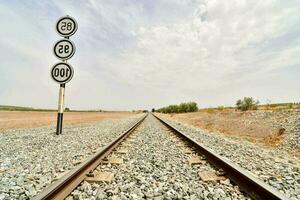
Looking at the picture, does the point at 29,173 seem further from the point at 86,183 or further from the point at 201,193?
the point at 201,193

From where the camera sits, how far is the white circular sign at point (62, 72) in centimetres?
841

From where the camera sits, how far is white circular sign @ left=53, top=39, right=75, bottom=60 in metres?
8.48

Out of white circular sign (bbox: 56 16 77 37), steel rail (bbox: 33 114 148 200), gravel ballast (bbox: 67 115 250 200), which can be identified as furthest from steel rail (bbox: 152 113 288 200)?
white circular sign (bbox: 56 16 77 37)

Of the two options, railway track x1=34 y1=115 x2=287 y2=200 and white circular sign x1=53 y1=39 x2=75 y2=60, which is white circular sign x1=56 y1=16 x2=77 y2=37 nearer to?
white circular sign x1=53 y1=39 x2=75 y2=60

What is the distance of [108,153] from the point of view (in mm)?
5121

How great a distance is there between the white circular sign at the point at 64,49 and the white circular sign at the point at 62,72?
0.32 meters

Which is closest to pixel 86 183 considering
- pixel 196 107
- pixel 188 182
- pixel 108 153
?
pixel 188 182

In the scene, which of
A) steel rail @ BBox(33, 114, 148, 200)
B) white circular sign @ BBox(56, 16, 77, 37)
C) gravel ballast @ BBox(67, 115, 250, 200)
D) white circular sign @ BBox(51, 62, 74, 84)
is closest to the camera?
steel rail @ BBox(33, 114, 148, 200)

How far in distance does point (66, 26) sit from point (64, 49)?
100cm

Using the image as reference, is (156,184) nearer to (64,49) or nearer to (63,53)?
(63,53)

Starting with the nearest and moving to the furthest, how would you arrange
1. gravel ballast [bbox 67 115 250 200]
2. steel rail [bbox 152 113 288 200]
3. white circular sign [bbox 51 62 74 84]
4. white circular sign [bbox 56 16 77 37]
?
1. steel rail [bbox 152 113 288 200]
2. gravel ballast [bbox 67 115 250 200]
3. white circular sign [bbox 51 62 74 84]
4. white circular sign [bbox 56 16 77 37]

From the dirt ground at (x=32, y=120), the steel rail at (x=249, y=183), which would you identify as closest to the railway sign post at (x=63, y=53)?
the steel rail at (x=249, y=183)

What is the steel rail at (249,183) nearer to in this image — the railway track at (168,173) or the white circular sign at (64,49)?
the railway track at (168,173)

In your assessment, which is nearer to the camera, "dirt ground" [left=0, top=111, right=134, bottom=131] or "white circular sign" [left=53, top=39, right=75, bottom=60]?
"white circular sign" [left=53, top=39, right=75, bottom=60]
